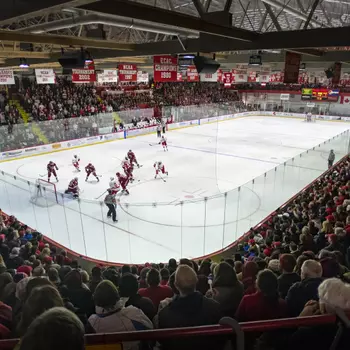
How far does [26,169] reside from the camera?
15852mm

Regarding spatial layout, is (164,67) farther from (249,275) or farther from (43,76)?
(249,275)

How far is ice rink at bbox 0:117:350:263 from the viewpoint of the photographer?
25.1 ft

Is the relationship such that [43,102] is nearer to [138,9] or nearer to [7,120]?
[7,120]

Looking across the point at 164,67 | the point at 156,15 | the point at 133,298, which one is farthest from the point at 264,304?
the point at 164,67

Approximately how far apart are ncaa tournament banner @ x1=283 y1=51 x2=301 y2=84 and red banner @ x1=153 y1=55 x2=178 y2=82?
344 centimetres

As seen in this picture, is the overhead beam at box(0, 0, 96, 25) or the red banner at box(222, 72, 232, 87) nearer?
the overhead beam at box(0, 0, 96, 25)

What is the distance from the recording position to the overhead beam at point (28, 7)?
2.91 meters

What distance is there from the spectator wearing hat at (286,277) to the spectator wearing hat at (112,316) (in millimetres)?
1355

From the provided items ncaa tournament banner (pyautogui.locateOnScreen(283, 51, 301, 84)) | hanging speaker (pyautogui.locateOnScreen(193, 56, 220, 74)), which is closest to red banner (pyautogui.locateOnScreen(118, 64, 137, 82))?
hanging speaker (pyautogui.locateOnScreen(193, 56, 220, 74))

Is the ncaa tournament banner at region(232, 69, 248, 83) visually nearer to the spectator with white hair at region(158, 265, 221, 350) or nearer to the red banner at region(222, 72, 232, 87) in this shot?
the red banner at region(222, 72, 232, 87)

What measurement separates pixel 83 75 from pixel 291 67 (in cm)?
850

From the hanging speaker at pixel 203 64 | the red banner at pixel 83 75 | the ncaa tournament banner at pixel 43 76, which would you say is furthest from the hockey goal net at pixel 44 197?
the ncaa tournament banner at pixel 43 76

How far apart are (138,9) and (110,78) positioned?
15654mm

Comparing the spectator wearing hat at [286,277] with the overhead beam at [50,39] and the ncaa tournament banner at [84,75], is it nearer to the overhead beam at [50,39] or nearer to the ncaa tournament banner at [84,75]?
the overhead beam at [50,39]
